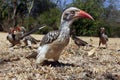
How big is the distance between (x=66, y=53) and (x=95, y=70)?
9.44 ft

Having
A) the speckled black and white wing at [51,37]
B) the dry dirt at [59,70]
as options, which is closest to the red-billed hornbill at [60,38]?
the speckled black and white wing at [51,37]

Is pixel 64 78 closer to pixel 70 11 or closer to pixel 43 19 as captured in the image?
pixel 70 11

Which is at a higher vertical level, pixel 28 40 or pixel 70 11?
pixel 70 11

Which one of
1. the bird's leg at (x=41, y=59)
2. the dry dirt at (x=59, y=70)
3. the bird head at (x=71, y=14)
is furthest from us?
the bird's leg at (x=41, y=59)

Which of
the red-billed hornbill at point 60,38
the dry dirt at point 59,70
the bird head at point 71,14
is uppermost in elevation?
the bird head at point 71,14

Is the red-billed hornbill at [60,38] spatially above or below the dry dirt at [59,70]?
above

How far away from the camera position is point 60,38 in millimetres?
7465

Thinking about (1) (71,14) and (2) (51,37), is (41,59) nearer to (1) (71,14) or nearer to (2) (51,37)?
(2) (51,37)

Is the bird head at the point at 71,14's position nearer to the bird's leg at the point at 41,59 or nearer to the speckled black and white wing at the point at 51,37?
the speckled black and white wing at the point at 51,37

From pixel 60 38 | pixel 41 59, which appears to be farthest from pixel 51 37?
pixel 41 59

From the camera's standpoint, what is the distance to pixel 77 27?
1262 inches

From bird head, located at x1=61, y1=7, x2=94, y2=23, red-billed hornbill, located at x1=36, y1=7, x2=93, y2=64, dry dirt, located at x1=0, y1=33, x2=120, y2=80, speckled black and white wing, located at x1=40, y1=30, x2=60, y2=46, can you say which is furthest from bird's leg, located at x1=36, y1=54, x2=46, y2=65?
bird head, located at x1=61, y1=7, x2=94, y2=23

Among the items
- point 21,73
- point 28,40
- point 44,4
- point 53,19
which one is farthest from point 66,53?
point 44,4

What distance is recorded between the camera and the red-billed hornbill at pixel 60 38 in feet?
24.5
